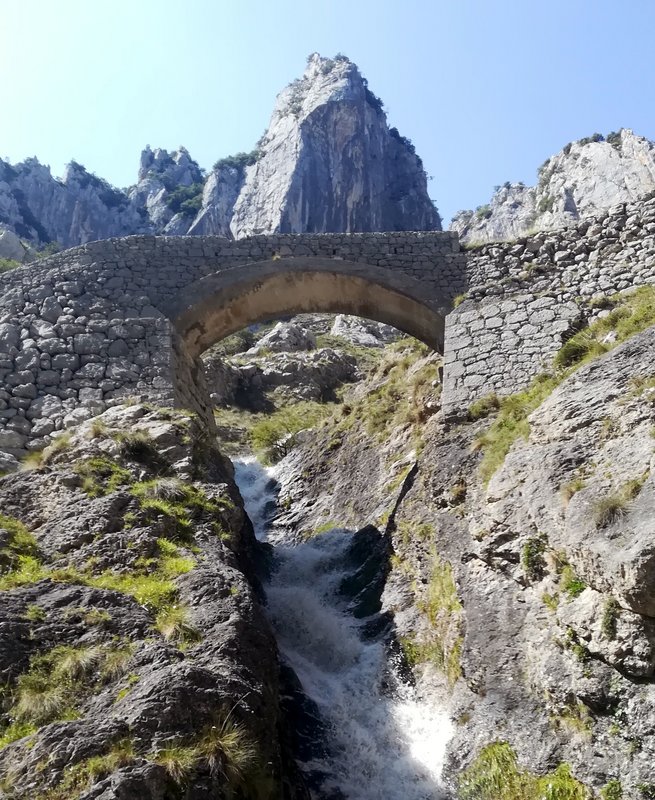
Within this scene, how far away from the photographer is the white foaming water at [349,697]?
6594 millimetres

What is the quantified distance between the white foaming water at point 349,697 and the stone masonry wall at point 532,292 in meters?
3.33

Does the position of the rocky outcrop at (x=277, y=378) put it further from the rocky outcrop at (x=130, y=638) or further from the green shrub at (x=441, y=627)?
the green shrub at (x=441, y=627)

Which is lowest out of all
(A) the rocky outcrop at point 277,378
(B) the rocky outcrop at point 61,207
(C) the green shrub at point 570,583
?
(C) the green shrub at point 570,583

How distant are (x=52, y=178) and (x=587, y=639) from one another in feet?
224

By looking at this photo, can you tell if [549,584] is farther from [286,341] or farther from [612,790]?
[286,341]

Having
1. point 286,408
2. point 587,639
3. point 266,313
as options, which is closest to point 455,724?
point 587,639

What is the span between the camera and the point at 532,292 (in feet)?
36.9

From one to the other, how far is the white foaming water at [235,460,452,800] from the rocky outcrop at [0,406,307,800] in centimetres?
98

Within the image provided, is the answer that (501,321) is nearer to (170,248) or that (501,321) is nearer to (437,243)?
(437,243)

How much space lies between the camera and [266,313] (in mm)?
12555

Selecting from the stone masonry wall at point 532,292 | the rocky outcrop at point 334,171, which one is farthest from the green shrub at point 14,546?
the rocky outcrop at point 334,171

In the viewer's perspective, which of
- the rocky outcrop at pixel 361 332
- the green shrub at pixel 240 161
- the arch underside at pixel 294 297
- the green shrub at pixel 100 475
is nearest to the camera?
the green shrub at pixel 100 475

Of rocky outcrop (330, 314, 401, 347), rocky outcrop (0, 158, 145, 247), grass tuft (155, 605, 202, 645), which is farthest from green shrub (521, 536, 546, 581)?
rocky outcrop (0, 158, 145, 247)

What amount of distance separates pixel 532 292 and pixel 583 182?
34.0 meters
